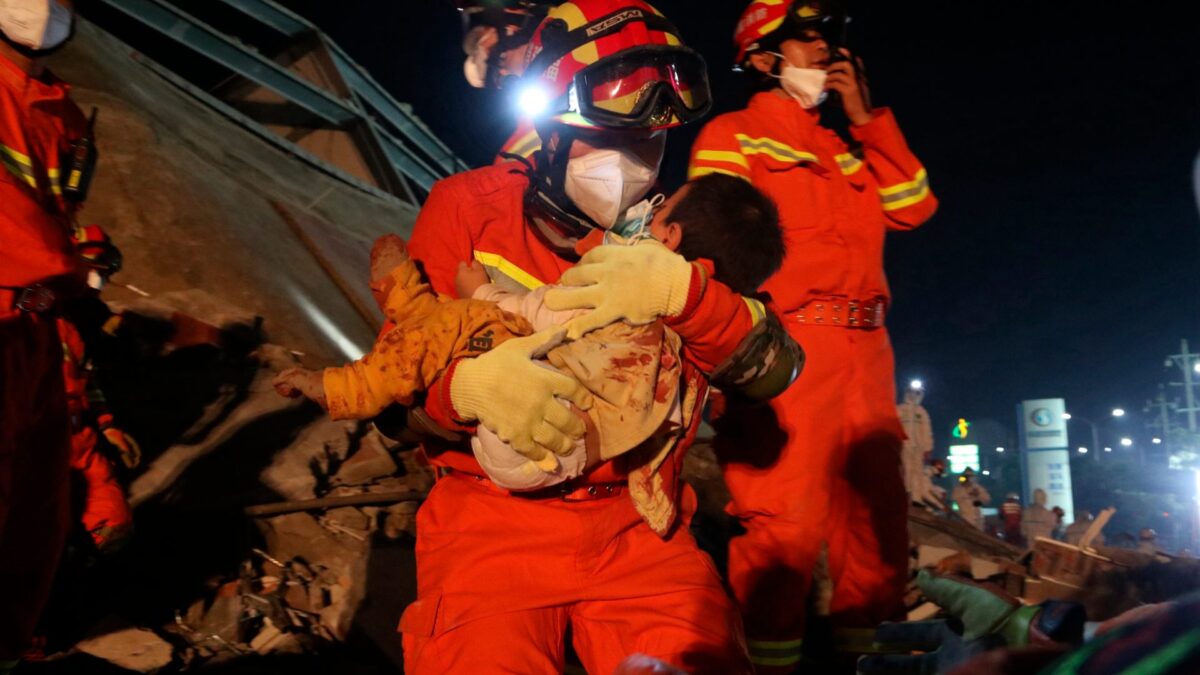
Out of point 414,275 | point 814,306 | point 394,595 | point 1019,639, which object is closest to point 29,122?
point 414,275

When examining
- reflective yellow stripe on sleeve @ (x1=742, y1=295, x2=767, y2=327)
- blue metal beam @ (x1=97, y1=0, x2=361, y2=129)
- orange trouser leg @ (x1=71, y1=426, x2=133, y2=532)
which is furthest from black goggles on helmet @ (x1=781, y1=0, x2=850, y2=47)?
blue metal beam @ (x1=97, y1=0, x2=361, y2=129)

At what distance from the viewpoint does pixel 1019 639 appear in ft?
3.14

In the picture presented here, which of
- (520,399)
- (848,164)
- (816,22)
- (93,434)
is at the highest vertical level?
(816,22)

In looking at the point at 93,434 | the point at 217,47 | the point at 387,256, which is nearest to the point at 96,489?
the point at 93,434

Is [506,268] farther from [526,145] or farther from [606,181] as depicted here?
[526,145]

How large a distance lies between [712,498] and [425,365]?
4.36 metres

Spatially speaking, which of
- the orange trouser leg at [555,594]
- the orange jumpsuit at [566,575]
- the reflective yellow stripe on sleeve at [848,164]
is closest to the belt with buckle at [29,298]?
the orange jumpsuit at [566,575]

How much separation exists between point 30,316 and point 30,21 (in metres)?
0.91

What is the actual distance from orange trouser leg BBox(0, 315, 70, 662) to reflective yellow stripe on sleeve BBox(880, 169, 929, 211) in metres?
3.04

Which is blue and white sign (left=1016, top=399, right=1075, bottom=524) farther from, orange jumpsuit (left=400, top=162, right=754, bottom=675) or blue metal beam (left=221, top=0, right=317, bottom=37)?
orange jumpsuit (left=400, top=162, right=754, bottom=675)

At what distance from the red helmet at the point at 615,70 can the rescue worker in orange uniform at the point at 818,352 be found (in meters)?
1.06

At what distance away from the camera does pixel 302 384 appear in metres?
1.73

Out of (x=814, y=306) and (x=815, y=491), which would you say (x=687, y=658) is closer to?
(x=815, y=491)

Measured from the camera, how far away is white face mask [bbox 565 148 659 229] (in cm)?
217
